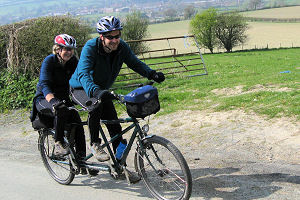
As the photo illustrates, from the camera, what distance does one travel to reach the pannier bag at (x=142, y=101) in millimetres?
3910

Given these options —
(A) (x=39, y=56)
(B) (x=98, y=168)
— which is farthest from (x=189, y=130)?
(A) (x=39, y=56)

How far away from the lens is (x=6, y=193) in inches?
192

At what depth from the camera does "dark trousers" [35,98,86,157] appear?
4.66m

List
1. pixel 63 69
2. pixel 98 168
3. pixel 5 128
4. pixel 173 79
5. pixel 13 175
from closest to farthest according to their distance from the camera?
pixel 98 168 → pixel 63 69 → pixel 13 175 → pixel 5 128 → pixel 173 79

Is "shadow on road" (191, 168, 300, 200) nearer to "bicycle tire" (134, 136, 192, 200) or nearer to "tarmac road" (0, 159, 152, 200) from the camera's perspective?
"bicycle tire" (134, 136, 192, 200)

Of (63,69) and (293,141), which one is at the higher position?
(63,69)

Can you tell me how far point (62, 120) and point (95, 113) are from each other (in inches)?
25.4

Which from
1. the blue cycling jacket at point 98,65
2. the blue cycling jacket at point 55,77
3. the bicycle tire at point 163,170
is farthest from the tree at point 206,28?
the bicycle tire at point 163,170

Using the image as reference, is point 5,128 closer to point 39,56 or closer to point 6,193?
point 39,56

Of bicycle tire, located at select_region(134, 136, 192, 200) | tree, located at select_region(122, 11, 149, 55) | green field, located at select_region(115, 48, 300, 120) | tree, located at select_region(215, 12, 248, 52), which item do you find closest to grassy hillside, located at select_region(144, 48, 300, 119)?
green field, located at select_region(115, 48, 300, 120)

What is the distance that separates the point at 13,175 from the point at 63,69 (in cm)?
188

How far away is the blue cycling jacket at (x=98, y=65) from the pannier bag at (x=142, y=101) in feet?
1.44

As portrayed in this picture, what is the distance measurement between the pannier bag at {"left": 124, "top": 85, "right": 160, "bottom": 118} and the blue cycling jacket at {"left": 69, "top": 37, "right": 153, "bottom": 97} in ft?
1.44

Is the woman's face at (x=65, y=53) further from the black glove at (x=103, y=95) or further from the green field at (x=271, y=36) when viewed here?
the green field at (x=271, y=36)
